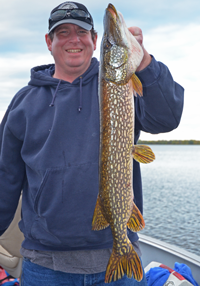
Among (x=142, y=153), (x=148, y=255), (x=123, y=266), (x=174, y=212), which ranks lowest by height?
(x=174, y=212)

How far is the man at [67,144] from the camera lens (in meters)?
1.91

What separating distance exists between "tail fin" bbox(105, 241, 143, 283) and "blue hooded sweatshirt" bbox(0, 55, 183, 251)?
0.19 meters

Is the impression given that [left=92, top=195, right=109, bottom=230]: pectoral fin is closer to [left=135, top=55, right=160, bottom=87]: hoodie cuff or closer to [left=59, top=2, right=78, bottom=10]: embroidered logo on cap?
[left=135, top=55, right=160, bottom=87]: hoodie cuff

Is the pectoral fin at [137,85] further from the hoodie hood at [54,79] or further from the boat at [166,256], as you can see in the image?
the boat at [166,256]

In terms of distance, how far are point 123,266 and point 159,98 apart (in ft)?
3.74

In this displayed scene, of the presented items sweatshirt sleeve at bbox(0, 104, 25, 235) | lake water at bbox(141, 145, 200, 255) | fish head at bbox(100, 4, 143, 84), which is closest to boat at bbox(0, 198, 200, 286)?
sweatshirt sleeve at bbox(0, 104, 25, 235)

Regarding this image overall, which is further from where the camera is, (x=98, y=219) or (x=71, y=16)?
(x=71, y=16)

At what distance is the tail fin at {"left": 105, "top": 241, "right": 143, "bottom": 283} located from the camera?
1.74m

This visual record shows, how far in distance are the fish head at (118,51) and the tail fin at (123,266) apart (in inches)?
45.3

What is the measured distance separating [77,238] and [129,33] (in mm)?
1422

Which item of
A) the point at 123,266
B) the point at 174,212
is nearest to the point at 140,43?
the point at 123,266

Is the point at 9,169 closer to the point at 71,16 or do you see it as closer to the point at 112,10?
the point at 71,16

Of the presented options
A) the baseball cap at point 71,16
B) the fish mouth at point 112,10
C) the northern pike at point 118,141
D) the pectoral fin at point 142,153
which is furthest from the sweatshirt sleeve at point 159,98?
the baseball cap at point 71,16

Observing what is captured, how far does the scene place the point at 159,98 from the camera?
1807 millimetres
